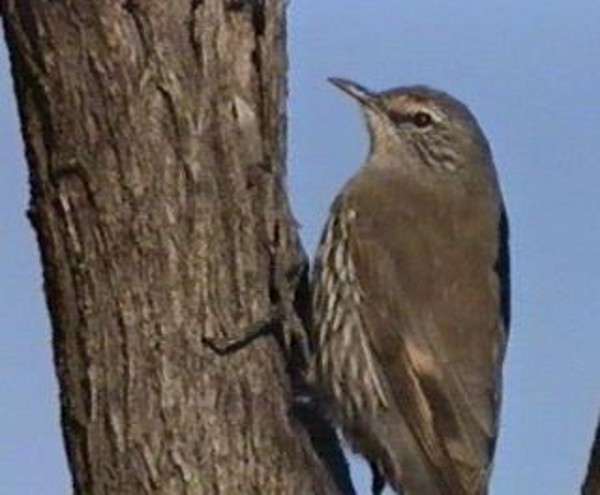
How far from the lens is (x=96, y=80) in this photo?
13.3ft

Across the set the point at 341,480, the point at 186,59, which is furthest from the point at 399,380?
the point at 186,59

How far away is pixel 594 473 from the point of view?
2.64m

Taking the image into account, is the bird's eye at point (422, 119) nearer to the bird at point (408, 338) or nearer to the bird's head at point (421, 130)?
the bird's head at point (421, 130)

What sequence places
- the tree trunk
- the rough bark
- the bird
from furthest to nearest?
1. the bird
2. the tree trunk
3. the rough bark

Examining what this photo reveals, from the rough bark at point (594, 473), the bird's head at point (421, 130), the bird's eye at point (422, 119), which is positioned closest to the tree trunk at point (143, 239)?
the rough bark at point (594, 473)

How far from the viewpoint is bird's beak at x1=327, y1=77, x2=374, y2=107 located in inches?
240

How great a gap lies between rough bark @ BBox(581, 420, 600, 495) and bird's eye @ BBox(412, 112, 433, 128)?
3674 mm

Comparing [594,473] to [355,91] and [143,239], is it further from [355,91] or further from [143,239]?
[355,91]

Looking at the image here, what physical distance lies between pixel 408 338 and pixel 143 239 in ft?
5.26

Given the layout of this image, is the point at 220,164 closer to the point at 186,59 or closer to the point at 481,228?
the point at 186,59

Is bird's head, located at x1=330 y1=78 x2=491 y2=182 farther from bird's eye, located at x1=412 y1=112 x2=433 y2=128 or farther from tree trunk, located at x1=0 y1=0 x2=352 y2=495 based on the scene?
tree trunk, located at x1=0 y1=0 x2=352 y2=495

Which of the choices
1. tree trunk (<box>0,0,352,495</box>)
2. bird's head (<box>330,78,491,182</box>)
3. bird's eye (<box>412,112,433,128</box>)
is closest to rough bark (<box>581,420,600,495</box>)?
tree trunk (<box>0,0,352,495</box>)

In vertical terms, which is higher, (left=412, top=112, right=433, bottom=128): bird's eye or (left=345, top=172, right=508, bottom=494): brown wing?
(left=412, top=112, right=433, bottom=128): bird's eye

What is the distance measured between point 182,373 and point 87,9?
1134 millimetres
